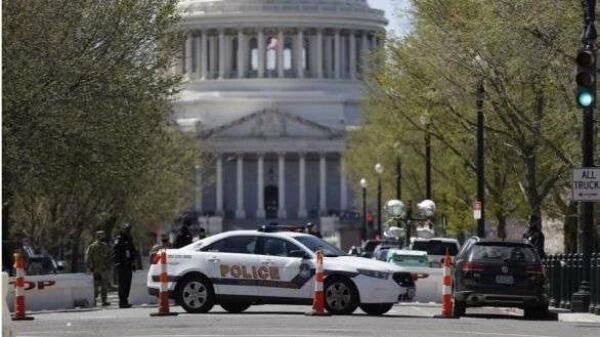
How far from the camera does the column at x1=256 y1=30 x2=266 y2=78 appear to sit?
184 metres

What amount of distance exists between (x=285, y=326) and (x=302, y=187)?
154 meters

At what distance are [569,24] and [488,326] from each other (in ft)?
32.6

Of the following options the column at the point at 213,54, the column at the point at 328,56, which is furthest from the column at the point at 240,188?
the column at the point at 328,56

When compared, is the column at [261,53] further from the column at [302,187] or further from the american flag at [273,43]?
the column at [302,187]

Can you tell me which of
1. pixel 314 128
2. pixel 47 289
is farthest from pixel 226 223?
pixel 47 289

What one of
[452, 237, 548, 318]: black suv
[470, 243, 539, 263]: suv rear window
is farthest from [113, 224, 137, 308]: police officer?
[470, 243, 539, 263]: suv rear window

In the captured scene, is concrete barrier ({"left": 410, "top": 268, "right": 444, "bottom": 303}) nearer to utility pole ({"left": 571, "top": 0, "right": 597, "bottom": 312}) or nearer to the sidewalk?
the sidewalk

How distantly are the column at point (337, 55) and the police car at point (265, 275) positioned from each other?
153 meters

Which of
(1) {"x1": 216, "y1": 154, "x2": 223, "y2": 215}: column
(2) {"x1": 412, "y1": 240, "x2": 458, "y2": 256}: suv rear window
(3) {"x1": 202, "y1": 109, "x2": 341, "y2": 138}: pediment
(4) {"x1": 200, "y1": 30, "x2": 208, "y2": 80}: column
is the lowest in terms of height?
(2) {"x1": 412, "y1": 240, "x2": 458, "y2": 256}: suv rear window

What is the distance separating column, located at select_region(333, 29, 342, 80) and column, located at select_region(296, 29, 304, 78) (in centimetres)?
325

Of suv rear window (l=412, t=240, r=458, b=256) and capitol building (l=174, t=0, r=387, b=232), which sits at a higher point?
capitol building (l=174, t=0, r=387, b=232)

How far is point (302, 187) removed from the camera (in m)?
180

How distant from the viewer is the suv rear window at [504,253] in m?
32.3

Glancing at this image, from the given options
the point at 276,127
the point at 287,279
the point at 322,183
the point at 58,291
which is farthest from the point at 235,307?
the point at 276,127
